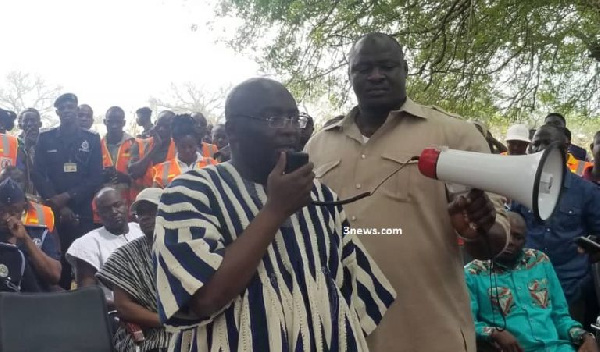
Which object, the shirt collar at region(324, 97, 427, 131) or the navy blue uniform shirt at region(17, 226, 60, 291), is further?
the navy blue uniform shirt at region(17, 226, 60, 291)

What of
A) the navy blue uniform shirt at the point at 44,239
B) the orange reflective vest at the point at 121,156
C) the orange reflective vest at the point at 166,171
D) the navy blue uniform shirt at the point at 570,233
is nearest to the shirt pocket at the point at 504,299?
the navy blue uniform shirt at the point at 570,233

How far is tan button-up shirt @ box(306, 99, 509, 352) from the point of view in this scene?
246 cm

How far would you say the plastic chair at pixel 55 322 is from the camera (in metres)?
3.39

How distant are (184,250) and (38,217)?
151 inches

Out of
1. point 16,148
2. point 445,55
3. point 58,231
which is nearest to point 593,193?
point 445,55

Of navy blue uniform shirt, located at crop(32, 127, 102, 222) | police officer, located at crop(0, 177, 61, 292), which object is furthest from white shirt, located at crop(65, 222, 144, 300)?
navy blue uniform shirt, located at crop(32, 127, 102, 222)

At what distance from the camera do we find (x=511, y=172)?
195 cm

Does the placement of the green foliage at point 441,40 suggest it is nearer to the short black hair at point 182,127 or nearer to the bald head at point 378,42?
the short black hair at point 182,127

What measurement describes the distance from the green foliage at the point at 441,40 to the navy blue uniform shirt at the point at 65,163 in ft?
6.36

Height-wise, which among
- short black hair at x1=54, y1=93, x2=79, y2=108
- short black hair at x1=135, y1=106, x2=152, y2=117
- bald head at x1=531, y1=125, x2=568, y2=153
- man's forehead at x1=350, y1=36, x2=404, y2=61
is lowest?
bald head at x1=531, y1=125, x2=568, y2=153

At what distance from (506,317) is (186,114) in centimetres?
371

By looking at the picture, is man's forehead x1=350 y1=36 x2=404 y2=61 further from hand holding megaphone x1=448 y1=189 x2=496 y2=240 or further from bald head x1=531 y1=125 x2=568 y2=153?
bald head x1=531 y1=125 x2=568 y2=153

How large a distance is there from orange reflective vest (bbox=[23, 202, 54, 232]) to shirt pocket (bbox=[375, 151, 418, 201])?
3.28m

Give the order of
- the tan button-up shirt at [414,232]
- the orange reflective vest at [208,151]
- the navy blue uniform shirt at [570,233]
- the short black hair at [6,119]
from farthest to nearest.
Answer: the orange reflective vest at [208,151]
the short black hair at [6,119]
the navy blue uniform shirt at [570,233]
the tan button-up shirt at [414,232]
